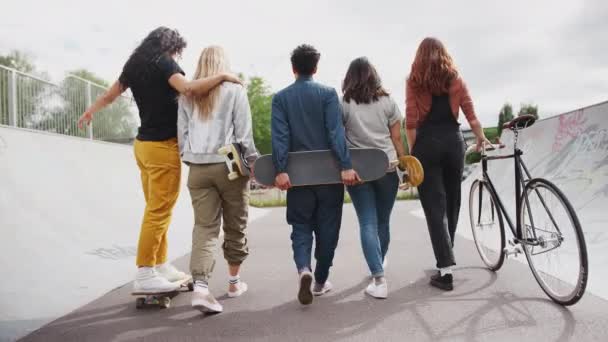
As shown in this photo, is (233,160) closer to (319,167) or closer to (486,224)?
(319,167)

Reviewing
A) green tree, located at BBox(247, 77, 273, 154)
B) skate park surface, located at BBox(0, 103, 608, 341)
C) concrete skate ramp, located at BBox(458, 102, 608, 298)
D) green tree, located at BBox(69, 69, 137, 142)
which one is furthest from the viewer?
green tree, located at BBox(247, 77, 273, 154)

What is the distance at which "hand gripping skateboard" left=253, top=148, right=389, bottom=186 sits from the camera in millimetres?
3215

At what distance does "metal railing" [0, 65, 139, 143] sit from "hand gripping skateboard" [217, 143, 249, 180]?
23.0ft

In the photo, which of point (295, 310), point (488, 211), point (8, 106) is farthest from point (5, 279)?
point (8, 106)

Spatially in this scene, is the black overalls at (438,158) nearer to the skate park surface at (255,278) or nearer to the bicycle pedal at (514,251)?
the bicycle pedal at (514,251)

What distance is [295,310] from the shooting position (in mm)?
3164

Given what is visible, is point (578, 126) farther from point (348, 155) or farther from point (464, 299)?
point (348, 155)

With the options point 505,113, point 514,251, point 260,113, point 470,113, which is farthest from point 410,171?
point 505,113

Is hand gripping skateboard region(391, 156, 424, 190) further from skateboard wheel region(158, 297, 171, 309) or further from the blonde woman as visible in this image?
skateboard wheel region(158, 297, 171, 309)

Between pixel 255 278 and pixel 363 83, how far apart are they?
2152 mm

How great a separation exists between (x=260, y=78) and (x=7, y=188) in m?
35.6

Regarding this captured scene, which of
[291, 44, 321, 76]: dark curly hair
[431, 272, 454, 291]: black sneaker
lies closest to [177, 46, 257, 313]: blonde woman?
[291, 44, 321, 76]: dark curly hair

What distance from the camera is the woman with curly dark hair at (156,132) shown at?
10.7 feet

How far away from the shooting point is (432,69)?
369cm
